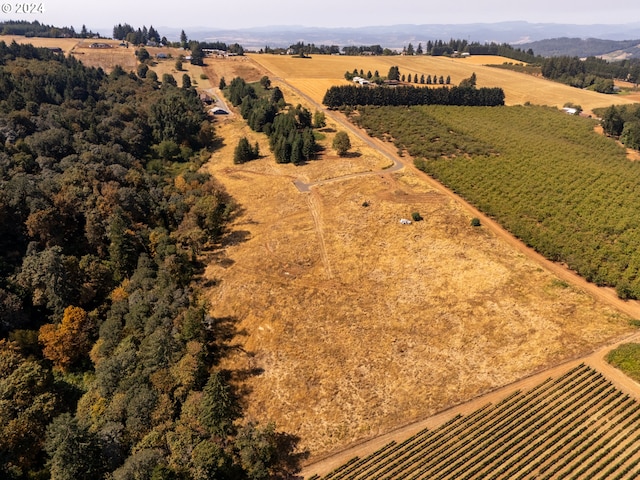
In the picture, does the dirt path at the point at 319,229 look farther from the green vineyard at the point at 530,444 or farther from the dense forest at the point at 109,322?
the green vineyard at the point at 530,444

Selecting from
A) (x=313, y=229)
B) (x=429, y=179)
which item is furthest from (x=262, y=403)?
(x=429, y=179)

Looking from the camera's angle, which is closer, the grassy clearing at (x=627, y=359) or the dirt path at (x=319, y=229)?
the grassy clearing at (x=627, y=359)

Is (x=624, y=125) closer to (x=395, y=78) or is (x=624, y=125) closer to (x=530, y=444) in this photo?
(x=395, y=78)


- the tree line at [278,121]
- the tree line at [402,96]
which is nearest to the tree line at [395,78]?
the tree line at [402,96]

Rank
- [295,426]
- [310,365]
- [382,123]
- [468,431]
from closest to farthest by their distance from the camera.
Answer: [468,431] → [295,426] → [310,365] → [382,123]

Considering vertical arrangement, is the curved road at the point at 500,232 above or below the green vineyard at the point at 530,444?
above

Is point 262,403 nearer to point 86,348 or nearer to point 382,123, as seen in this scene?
point 86,348
